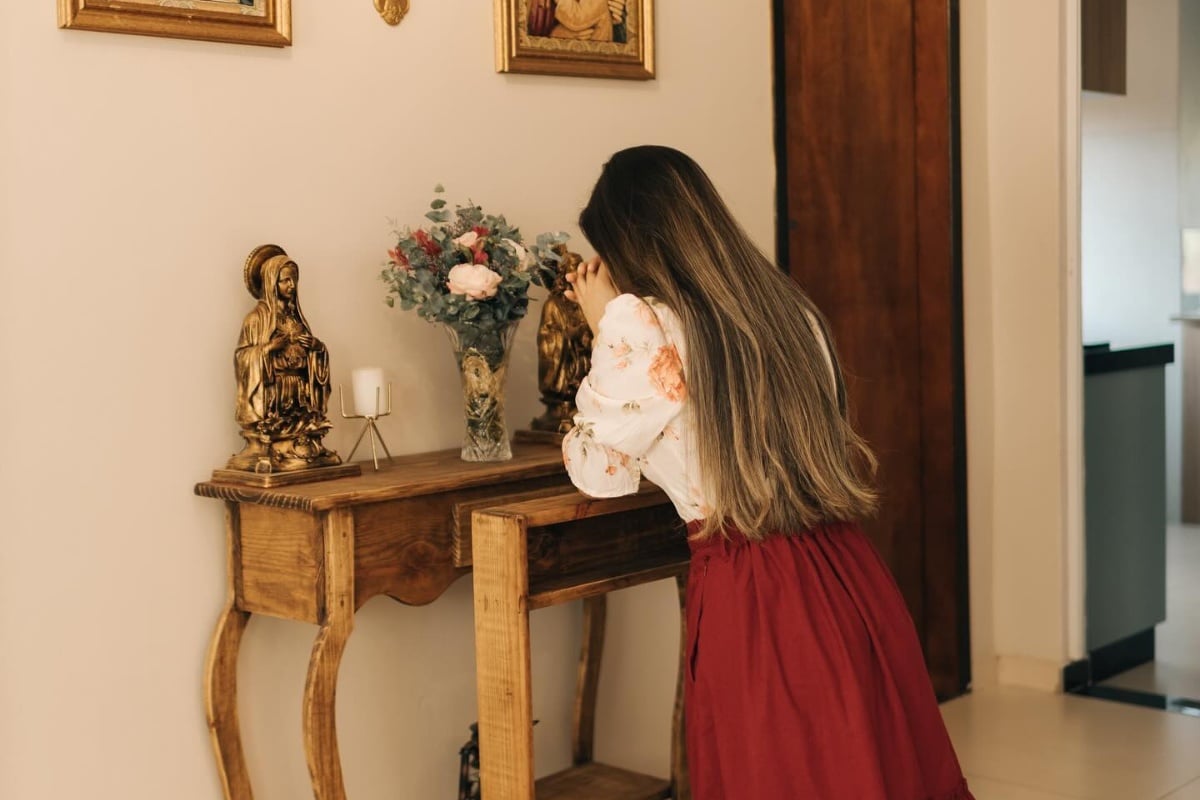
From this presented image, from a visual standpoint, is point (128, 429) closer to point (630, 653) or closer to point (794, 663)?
point (794, 663)

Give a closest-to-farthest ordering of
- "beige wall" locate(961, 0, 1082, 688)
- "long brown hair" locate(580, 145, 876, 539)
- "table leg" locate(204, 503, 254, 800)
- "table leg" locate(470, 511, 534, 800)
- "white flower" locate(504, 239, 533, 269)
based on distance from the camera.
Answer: "long brown hair" locate(580, 145, 876, 539), "table leg" locate(470, 511, 534, 800), "table leg" locate(204, 503, 254, 800), "white flower" locate(504, 239, 533, 269), "beige wall" locate(961, 0, 1082, 688)

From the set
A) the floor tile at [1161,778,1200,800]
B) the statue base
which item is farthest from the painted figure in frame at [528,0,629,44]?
the floor tile at [1161,778,1200,800]

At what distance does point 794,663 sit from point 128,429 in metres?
1.19

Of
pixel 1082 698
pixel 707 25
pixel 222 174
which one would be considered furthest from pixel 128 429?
pixel 1082 698

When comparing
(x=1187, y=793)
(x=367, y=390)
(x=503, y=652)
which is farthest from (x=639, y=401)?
(x=1187, y=793)

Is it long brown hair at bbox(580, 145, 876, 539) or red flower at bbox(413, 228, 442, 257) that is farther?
red flower at bbox(413, 228, 442, 257)

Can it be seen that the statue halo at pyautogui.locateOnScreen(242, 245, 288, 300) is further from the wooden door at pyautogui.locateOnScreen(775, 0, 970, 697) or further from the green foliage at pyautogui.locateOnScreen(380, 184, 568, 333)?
the wooden door at pyautogui.locateOnScreen(775, 0, 970, 697)

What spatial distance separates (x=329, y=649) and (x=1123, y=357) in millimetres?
2565

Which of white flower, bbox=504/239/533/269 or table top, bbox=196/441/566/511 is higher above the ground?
white flower, bbox=504/239/533/269

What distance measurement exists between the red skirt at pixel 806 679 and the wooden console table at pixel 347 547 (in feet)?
0.86

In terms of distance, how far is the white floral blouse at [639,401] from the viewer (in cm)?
222

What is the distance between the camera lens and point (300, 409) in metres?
2.49

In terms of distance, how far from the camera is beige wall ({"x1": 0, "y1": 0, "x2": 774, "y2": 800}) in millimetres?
2342

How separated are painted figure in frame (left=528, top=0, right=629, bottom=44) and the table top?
0.92m
